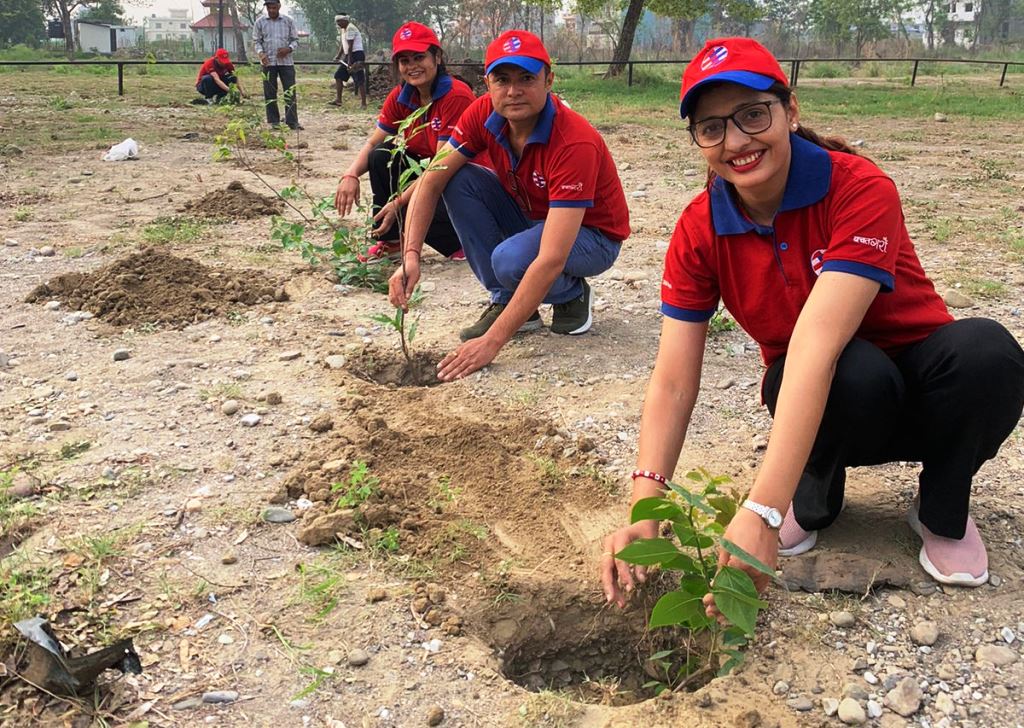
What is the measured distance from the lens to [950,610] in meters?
2.18

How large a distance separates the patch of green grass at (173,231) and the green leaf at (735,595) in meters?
4.53

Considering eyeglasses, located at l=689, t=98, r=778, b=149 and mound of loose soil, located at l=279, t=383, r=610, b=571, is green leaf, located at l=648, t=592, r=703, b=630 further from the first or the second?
eyeglasses, located at l=689, t=98, r=778, b=149

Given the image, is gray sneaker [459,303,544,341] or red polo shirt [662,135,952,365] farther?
gray sneaker [459,303,544,341]

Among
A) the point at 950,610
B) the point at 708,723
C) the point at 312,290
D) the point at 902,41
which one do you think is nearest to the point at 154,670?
the point at 708,723

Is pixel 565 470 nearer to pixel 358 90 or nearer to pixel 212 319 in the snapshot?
A: pixel 212 319

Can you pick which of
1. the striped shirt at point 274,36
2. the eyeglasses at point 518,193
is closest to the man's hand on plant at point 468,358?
the eyeglasses at point 518,193

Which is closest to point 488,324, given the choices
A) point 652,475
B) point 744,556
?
point 652,475

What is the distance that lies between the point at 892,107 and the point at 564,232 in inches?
502

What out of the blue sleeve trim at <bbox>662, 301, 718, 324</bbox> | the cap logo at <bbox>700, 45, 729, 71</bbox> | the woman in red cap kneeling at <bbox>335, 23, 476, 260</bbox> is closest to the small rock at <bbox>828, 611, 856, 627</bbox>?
the blue sleeve trim at <bbox>662, 301, 718, 324</bbox>

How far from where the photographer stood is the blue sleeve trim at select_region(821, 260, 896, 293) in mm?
1903

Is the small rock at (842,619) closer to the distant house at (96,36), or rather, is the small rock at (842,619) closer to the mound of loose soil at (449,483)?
the mound of loose soil at (449,483)

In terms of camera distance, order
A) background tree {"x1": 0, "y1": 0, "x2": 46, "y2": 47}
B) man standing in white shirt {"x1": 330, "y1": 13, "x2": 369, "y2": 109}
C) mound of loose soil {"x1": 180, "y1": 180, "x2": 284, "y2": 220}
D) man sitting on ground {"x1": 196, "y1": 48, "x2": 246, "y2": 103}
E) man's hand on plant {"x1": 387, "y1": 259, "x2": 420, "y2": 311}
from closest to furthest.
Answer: man's hand on plant {"x1": 387, "y1": 259, "x2": 420, "y2": 311} < mound of loose soil {"x1": 180, "y1": 180, "x2": 284, "y2": 220} < man sitting on ground {"x1": 196, "y1": 48, "x2": 246, "y2": 103} < man standing in white shirt {"x1": 330, "y1": 13, "x2": 369, "y2": 109} < background tree {"x1": 0, "y1": 0, "x2": 46, "y2": 47}

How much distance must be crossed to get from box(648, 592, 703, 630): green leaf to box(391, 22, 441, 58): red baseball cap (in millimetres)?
3070

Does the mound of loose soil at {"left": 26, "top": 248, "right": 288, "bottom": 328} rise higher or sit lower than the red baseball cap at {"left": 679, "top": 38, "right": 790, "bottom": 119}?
lower
